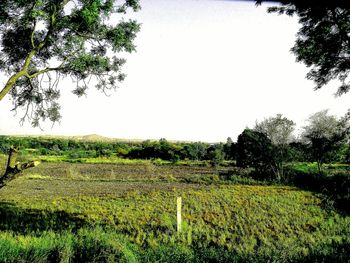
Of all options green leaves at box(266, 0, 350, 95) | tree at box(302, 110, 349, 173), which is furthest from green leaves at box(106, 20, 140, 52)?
tree at box(302, 110, 349, 173)

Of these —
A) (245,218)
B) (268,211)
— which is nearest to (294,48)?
(245,218)

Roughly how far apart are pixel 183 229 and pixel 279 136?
25840 mm

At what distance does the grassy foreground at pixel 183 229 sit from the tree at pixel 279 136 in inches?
375

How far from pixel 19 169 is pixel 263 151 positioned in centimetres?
3126

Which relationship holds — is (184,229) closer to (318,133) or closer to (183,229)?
(183,229)

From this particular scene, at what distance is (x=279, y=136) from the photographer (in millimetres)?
34594

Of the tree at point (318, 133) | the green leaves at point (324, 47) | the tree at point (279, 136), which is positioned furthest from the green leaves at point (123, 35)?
the tree at point (279, 136)

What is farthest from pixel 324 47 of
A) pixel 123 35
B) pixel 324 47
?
pixel 123 35

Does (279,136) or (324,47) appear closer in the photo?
(324,47)

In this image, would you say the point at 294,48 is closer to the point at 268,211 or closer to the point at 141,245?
the point at 141,245

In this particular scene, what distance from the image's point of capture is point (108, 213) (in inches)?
599

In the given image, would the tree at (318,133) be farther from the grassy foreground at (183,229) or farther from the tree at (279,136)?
the grassy foreground at (183,229)

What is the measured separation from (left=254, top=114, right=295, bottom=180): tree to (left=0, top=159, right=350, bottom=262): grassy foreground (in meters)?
9.51

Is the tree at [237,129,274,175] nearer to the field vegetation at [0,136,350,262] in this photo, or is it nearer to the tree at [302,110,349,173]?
the tree at [302,110,349,173]
